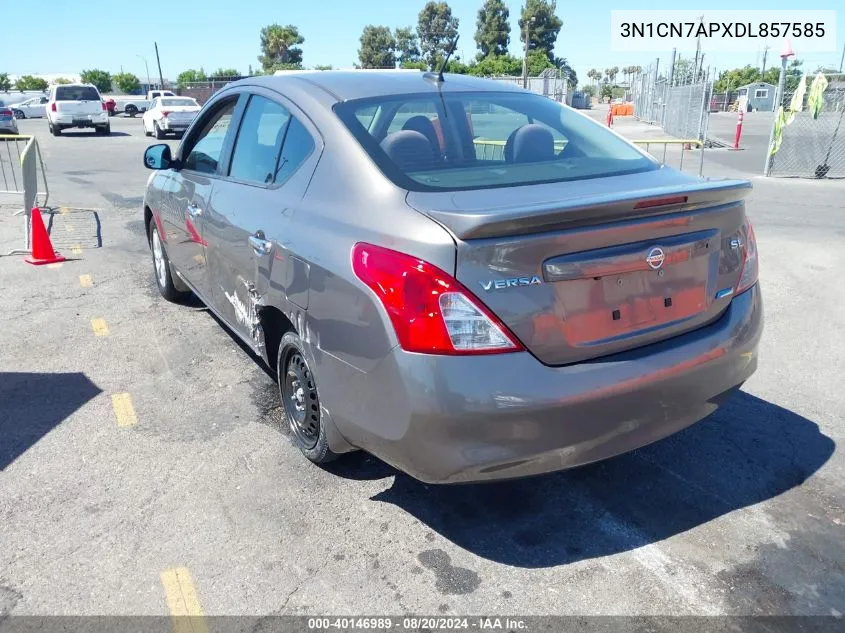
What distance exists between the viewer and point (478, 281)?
89.9 inches

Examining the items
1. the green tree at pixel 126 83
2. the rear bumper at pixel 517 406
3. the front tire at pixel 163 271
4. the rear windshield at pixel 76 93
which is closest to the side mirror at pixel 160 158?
the front tire at pixel 163 271

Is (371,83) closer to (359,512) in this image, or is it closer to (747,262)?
(747,262)

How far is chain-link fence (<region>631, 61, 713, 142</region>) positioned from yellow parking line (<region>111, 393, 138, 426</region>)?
15.7 metres

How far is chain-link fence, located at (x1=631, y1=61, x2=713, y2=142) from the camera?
20.4 meters

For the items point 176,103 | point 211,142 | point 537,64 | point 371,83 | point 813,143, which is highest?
point 537,64

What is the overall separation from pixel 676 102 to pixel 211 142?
24.4 meters

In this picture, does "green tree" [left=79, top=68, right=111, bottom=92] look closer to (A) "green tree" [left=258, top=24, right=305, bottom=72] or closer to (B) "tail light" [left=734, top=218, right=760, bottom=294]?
(A) "green tree" [left=258, top=24, right=305, bottom=72]

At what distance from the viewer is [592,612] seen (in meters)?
2.44

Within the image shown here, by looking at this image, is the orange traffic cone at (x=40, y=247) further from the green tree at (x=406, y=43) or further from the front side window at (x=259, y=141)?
the green tree at (x=406, y=43)

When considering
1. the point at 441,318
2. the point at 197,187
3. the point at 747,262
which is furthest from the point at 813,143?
the point at 441,318

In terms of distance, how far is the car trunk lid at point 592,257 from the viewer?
7.54ft

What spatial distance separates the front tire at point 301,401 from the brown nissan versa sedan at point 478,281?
0.5 inches

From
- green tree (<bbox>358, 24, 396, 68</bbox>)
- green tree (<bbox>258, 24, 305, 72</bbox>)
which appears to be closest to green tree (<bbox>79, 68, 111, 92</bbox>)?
green tree (<bbox>258, 24, 305, 72</bbox>)

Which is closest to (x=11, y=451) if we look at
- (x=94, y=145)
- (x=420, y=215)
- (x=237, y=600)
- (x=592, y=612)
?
(x=237, y=600)
